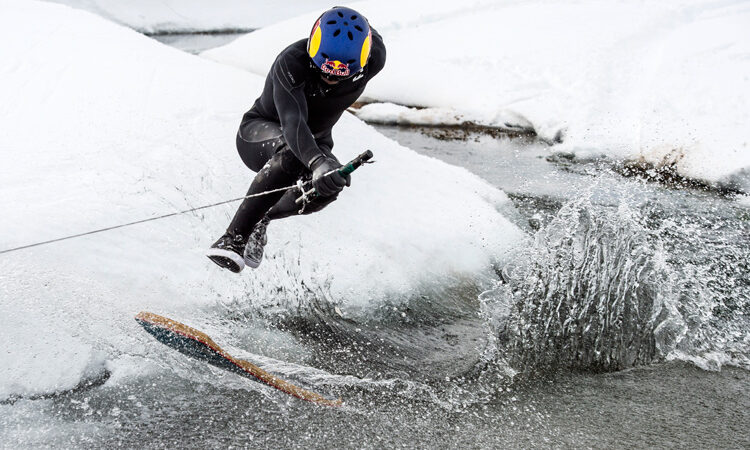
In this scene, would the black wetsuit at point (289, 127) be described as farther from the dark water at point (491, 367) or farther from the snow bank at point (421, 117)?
the snow bank at point (421, 117)

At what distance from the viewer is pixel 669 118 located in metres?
9.86

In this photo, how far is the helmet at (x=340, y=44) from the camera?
347 cm

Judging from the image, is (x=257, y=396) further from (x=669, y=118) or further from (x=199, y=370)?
(x=669, y=118)

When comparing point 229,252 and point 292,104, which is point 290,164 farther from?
point 229,252

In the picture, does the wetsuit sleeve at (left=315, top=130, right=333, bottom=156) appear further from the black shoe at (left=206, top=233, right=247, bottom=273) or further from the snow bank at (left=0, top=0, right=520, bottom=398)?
the snow bank at (left=0, top=0, right=520, bottom=398)

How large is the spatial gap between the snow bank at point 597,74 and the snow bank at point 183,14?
1081cm

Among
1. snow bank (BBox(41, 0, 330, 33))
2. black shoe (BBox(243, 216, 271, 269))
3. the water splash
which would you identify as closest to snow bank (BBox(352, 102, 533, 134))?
the water splash

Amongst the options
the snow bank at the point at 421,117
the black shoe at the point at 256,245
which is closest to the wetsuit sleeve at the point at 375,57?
the black shoe at the point at 256,245

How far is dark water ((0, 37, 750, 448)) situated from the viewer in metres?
3.57

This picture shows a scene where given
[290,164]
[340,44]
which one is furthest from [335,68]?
[290,164]

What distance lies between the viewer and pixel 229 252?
389 cm

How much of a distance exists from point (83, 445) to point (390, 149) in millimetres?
4218

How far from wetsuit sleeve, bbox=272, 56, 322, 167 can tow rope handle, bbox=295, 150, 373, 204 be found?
8.2 inches

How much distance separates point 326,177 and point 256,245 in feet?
3.73
